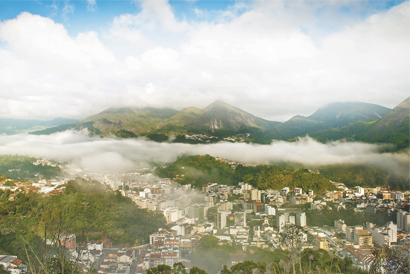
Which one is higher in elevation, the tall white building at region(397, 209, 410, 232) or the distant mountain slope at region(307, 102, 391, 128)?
the distant mountain slope at region(307, 102, 391, 128)

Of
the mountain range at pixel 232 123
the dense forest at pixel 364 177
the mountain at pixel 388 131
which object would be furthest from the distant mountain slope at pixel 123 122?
the dense forest at pixel 364 177

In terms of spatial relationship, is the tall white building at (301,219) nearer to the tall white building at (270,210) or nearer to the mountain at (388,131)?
the tall white building at (270,210)

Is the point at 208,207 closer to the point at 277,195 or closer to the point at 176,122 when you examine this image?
the point at 277,195

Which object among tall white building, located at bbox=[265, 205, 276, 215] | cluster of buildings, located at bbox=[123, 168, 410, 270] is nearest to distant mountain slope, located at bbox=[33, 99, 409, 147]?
cluster of buildings, located at bbox=[123, 168, 410, 270]

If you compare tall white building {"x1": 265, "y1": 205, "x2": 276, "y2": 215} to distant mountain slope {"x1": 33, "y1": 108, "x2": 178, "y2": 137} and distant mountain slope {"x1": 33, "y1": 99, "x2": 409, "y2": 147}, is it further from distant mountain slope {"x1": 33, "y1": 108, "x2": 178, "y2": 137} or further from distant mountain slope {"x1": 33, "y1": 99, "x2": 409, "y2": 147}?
distant mountain slope {"x1": 33, "y1": 108, "x2": 178, "y2": 137}

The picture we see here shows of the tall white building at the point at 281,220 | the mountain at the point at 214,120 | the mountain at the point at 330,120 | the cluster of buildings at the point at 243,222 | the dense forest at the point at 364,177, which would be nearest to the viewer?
the cluster of buildings at the point at 243,222

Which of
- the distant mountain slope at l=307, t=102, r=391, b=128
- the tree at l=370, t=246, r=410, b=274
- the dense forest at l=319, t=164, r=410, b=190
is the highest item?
the distant mountain slope at l=307, t=102, r=391, b=128

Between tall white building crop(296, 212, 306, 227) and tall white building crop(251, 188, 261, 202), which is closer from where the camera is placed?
tall white building crop(296, 212, 306, 227)
